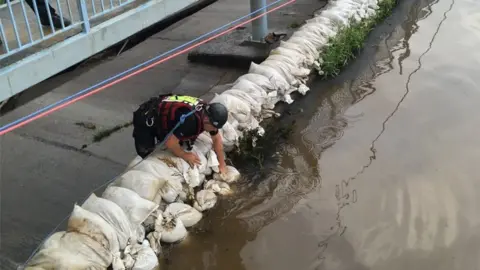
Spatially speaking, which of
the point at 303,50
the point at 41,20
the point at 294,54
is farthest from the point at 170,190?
the point at 303,50

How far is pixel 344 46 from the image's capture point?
255 inches

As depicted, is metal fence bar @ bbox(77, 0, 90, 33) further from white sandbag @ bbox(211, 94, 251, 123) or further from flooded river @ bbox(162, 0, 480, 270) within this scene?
flooded river @ bbox(162, 0, 480, 270)

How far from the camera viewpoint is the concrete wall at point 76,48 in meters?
3.62

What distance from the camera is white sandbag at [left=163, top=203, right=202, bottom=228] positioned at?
13.4 feet

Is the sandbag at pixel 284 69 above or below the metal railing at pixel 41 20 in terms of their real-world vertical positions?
below

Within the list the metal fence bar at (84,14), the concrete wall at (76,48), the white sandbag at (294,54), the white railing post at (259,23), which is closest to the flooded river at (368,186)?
the white sandbag at (294,54)

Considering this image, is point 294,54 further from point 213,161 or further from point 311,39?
point 213,161

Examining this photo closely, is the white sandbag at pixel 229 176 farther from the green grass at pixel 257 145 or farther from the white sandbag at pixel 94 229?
the white sandbag at pixel 94 229

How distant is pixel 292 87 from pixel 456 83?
1863 mm

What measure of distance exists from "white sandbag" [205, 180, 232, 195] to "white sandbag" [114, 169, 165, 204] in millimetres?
489

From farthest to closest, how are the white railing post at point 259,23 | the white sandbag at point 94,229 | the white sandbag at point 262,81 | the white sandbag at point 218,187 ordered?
the white railing post at point 259,23, the white sandbag at point 262,81, the white sandbag at point 218,187, the white sandbag at point 94,229

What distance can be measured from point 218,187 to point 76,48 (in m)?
1.60

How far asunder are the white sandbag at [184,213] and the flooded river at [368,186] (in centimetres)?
9

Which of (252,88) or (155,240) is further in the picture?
(252,88)
